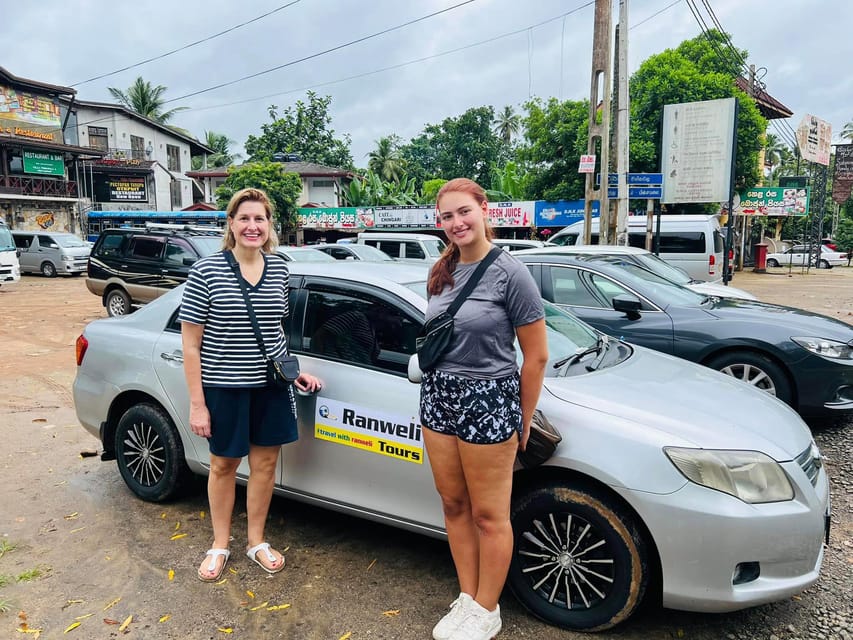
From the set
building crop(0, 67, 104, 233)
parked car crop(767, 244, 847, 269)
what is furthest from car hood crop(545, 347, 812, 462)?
building crop(0, 67, 104, 233)

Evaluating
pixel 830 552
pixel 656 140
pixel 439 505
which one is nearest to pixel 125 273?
pixel 439 505

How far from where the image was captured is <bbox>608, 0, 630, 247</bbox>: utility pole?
Answer: 11.3 m

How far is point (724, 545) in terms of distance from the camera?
7.87 ft

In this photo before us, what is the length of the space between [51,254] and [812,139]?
99.9 feet

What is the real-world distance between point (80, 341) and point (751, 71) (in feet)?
93.7

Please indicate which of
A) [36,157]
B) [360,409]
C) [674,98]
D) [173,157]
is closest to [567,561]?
[360,409]

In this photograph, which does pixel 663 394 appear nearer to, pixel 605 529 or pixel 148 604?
pixel 605 529

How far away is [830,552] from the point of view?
3.42 m

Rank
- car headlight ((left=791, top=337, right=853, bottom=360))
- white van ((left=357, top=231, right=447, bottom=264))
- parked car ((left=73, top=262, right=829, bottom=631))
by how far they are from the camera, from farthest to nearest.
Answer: white van ((left=357, top=231, right=447, bottom=264)) → car headlight ((left=791, top=337, right=853, bottom=360)) → parked car ((left=73, top=262, right=829, bottom=631))

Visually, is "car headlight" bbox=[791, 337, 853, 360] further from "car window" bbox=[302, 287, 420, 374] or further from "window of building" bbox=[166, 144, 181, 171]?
"window of building" bbox=[166, 144, 181, 171]

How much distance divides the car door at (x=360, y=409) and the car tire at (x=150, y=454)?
868 mm

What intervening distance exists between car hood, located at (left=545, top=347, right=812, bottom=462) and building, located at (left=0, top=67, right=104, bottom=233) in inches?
1434

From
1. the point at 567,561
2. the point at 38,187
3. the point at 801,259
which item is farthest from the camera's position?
the point at 38,187

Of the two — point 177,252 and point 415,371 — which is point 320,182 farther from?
point 415,371
